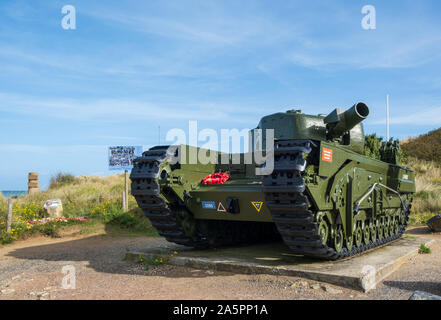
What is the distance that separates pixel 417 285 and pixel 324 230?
4.73 ft

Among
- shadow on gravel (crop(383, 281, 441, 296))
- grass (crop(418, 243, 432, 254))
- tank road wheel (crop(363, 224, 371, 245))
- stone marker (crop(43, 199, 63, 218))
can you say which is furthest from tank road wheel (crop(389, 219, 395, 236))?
stone marker (crop(43, 199, 63, 218))

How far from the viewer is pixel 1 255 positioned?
9.34 metres

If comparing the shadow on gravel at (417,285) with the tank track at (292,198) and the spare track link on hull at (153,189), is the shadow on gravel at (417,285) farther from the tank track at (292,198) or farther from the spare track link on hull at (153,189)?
the spare track link on hull at (153,189)

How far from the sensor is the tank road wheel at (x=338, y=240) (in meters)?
6.55

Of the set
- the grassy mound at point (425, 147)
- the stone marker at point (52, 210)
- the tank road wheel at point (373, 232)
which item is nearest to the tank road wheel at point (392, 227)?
the tank road wheel at point (373, 232)

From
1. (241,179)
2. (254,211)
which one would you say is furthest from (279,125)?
(254,211)

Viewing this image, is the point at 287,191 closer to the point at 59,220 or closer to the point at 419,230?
the point at 419,230

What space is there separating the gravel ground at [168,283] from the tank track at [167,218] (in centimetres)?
73

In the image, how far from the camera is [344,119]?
7.34m

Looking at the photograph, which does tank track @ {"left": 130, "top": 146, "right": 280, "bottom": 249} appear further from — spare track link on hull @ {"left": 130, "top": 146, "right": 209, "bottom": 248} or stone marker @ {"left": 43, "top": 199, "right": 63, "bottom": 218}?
stone marker @ {"left": 43, "top": 199, "right": 63, "bottom": 218}

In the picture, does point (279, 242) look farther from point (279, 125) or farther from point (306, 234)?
point (306, 234)

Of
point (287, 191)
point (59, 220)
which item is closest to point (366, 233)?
point (287, 191)

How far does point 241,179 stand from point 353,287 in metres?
2.88

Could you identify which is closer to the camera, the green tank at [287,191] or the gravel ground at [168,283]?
the gravel ground at [168,283]
